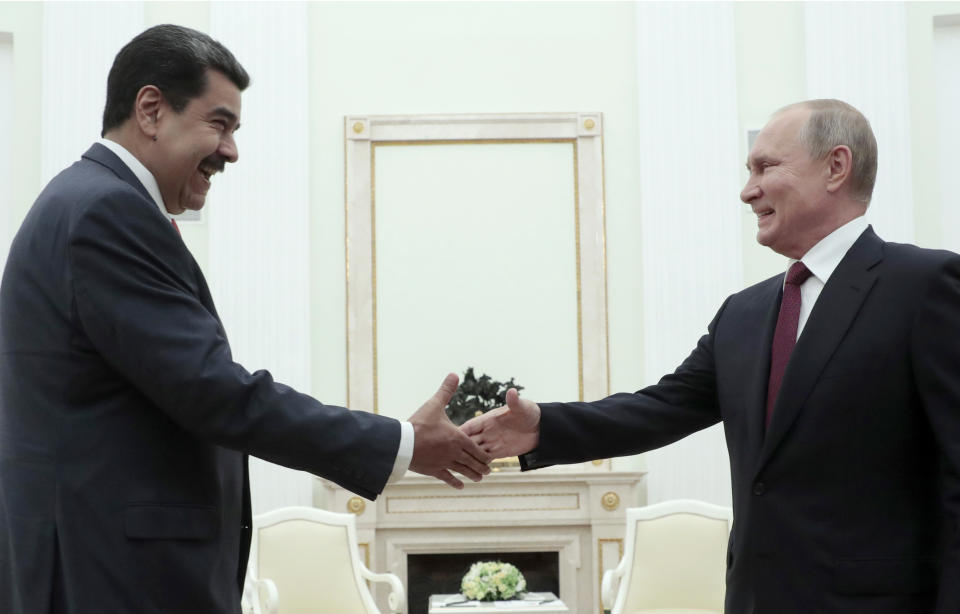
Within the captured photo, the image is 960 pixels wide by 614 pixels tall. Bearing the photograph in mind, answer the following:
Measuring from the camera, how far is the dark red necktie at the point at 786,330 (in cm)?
252

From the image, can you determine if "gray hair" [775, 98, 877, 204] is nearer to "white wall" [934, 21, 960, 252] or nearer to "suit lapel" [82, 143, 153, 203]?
"suit lapel" [82, 143, 153, 203]

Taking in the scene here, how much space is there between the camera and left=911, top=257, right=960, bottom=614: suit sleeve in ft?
7.23

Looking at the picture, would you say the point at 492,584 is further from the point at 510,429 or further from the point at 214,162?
the point at 214,162

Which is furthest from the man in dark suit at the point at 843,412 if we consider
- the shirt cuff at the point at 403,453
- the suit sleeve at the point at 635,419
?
the shirt cuff at the point at 403,453

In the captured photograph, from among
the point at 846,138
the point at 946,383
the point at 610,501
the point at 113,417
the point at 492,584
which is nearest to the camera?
the point at 113,417

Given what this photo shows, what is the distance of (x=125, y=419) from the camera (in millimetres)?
2158

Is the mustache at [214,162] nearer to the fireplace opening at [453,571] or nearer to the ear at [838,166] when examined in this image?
the ear at [838,166]

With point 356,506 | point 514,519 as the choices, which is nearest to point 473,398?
point 514,519

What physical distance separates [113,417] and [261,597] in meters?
5.08

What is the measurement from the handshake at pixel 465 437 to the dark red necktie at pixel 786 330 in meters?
0.71

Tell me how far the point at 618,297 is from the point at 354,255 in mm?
2042

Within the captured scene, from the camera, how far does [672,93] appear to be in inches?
339

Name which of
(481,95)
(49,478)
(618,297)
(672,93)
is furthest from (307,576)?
(49,478)

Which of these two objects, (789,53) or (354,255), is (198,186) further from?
(789,53)
